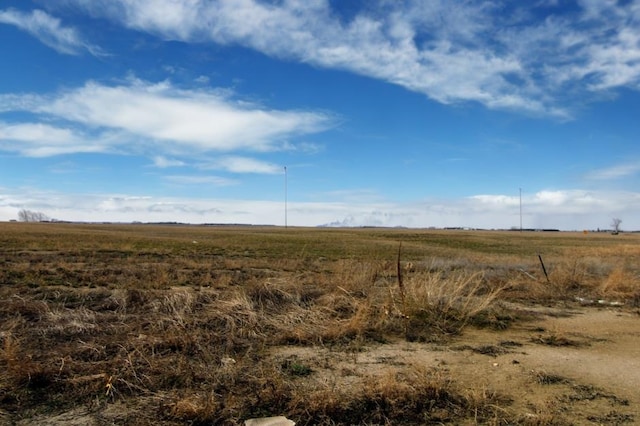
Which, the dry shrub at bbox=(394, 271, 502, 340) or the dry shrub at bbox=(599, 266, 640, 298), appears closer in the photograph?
the dry shrub at bbox=(394, 271, 502, 340)

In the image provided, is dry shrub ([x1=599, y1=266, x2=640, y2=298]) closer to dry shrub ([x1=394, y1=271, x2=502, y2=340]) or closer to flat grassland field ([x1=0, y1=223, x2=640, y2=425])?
flat grassland field ([x1=0, y1=223, x2=640, y2=425])

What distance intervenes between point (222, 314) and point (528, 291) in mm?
10130

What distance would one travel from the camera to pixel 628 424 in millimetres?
5113

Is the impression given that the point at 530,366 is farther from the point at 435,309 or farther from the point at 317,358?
the point at 317,358

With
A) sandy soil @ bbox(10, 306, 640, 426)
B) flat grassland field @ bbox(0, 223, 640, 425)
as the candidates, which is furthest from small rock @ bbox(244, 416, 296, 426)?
sandy soil @ bbox(10, 306, 640, 426)

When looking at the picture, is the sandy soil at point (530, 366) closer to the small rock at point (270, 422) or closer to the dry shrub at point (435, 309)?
the dry shrub at point (435, 309)

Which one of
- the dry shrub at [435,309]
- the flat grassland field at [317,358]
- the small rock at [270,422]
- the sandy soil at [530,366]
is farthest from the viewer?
the dry shrub at [435,309]

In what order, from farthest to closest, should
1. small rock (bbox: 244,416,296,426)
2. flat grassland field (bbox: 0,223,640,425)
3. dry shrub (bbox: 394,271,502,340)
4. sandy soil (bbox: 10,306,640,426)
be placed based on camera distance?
dry shrub (bbox: 394,271,502,340) < sandy soil (bbox: 10,306,640,426) < flat grassland field (bbox: 0,223,640,425) < small rock (bbox: 244,416,296,426)

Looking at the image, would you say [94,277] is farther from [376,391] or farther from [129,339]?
[376,391]

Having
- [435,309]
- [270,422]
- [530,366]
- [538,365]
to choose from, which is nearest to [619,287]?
[435,309]

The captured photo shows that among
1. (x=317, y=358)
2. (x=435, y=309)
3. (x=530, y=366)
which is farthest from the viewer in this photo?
(x=435, y=309)

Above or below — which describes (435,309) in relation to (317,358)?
above

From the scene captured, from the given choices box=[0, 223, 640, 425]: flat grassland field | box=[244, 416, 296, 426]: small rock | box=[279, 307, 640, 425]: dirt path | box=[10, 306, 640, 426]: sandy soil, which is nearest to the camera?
box=[244, 416, 296, 426]: small rock

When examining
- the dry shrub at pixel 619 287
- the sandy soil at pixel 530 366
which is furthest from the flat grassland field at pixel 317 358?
the dry shrub at pixel 619 287
